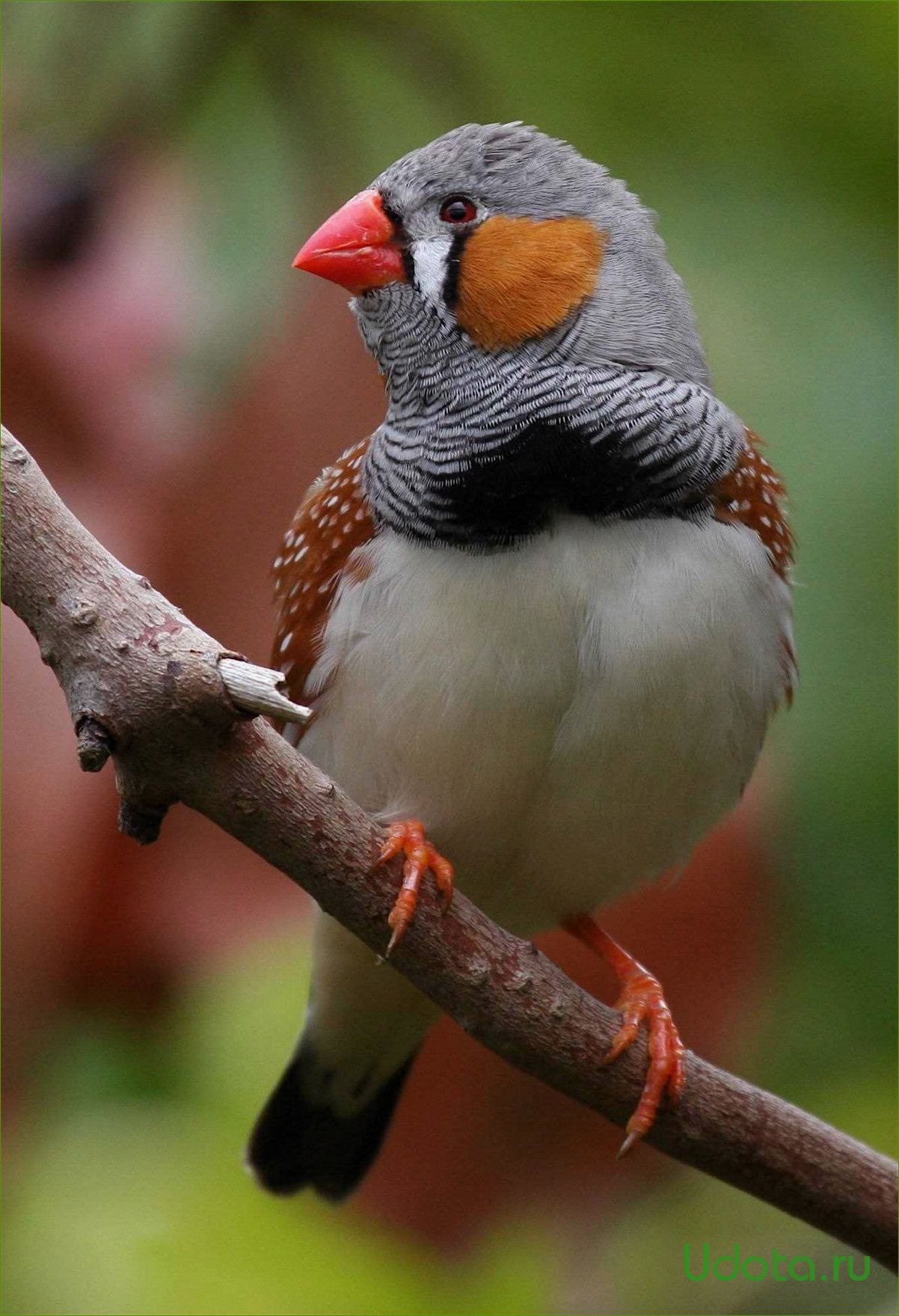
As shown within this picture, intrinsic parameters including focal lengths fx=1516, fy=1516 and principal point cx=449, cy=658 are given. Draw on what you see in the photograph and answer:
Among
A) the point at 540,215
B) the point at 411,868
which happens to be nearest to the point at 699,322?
the point at 540,215

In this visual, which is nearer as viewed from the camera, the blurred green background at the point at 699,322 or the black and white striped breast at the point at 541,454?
the black and white striped breast at the point at 541,454

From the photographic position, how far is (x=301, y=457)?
2.47 meters

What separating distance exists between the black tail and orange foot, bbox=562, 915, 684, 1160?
0.49 meters

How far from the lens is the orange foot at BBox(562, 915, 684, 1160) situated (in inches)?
79.1

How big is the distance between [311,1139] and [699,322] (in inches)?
56.6

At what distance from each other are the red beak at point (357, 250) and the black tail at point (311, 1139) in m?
1.20

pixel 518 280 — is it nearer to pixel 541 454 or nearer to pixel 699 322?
pixel 541 454

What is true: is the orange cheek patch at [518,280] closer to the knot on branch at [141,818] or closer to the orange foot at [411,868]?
the orange foot at [411,868]

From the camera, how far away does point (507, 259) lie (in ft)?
6.84

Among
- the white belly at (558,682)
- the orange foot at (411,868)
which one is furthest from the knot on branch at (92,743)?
the white belly at (558,682)

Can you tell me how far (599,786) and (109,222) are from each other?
4.28ft

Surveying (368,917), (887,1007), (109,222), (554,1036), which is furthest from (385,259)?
(887,1007)

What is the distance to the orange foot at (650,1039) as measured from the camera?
6.59 feet

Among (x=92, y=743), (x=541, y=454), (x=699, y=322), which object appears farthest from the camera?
(x=699, y=322)
